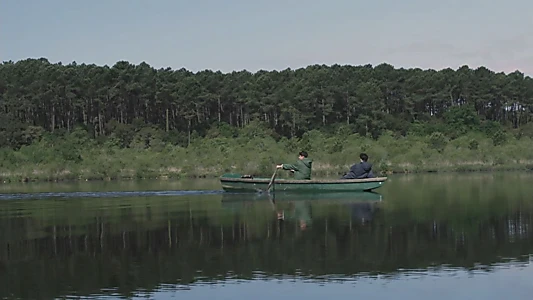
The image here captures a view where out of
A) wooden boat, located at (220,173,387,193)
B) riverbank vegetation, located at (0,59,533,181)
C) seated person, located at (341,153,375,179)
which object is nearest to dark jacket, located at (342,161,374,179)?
seated person, located at (341,153,375,179)

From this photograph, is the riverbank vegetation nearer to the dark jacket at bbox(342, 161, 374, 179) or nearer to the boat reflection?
the dark jacket at bbox(342, 161, 374, 179)

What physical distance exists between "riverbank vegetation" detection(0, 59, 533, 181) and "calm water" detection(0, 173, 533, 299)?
29.9 m

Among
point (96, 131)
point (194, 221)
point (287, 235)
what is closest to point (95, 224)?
point (194, 221)

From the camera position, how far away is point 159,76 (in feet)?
240

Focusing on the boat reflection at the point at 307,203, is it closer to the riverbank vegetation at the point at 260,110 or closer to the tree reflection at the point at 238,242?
the tree reflection at the point at 238,242

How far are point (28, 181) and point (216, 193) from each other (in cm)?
1737

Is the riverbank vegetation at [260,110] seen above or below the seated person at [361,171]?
above

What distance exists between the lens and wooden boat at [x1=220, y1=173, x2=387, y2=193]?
26.2 metres

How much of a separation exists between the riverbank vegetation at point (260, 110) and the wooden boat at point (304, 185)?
845 inches

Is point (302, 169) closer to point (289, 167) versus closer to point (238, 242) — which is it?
point (289, 167)

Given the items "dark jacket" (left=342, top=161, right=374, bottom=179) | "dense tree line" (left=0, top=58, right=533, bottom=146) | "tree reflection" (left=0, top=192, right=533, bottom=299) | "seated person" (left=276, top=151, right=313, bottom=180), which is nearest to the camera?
"tree reflection" (left=0, top=192, right=533, bottom=299)

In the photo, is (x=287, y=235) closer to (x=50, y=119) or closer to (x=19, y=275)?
(x=19, y=275)

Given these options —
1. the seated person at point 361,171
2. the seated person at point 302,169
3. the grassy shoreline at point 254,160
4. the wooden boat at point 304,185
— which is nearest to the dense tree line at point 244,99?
the grassy shoreline at point 254,160

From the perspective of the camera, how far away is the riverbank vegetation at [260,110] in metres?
56.2
